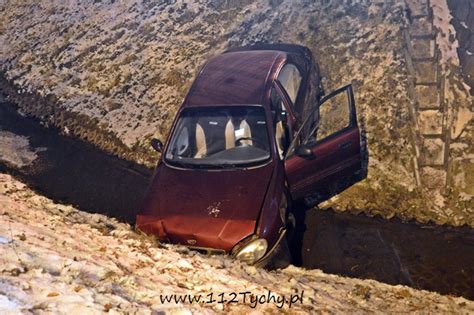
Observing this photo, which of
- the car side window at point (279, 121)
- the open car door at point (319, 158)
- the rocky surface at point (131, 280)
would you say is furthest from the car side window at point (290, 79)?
the rocky surface at point (131, 280)

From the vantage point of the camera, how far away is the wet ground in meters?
6.05

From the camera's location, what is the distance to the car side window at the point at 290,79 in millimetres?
7273

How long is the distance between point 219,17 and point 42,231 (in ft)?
30.5

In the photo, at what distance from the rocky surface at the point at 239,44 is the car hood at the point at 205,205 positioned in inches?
95.4

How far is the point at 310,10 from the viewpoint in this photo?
39.6 ft

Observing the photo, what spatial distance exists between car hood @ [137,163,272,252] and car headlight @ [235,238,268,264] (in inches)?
4.9

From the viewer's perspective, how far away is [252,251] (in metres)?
5.06

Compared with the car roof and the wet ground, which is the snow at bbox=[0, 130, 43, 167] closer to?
the wet ground

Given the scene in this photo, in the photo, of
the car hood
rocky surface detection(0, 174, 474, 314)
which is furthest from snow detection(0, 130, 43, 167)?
the car hood

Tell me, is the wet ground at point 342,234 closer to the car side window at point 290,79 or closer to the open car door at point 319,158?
the open car door at point 319,158

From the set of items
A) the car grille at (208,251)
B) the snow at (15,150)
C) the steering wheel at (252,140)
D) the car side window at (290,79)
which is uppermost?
the car side window at (290,79)

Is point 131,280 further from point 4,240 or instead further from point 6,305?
point 4,240

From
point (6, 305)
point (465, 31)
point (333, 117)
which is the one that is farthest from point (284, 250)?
point (465, 31)

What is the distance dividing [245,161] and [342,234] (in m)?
2.10
